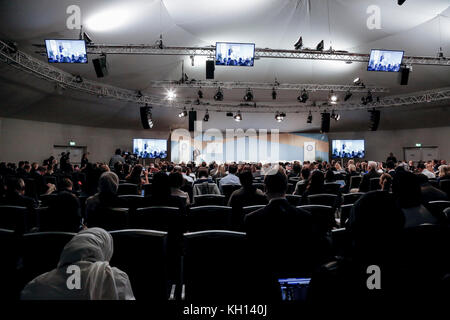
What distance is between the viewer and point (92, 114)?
1481 cm

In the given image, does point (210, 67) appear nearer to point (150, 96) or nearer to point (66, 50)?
point (66, 50)

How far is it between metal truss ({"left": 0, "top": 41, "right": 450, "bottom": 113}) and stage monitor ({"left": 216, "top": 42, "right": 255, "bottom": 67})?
19.4ft

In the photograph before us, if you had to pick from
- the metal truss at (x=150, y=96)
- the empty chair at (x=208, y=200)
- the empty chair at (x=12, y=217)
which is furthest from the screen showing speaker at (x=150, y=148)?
the empty chair at (x=12, y=217)

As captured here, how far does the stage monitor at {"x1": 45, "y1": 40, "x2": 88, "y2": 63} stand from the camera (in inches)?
296

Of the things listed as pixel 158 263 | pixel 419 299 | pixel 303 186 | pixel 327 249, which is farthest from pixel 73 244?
pixel 303 186

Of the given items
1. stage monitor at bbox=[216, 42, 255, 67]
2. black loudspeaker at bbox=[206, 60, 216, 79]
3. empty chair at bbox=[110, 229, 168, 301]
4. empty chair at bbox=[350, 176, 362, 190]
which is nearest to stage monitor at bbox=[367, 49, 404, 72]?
empty chair at bbox=[350, 176, 362, 190]

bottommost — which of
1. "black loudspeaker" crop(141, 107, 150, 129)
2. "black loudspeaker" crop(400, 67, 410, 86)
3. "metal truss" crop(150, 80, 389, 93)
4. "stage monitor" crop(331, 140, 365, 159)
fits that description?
"stage monitor" crop(331, 140, 365, 159)

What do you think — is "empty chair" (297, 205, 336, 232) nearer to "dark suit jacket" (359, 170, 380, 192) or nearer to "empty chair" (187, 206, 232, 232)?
"empty chair" (187, 206, 232, 232)

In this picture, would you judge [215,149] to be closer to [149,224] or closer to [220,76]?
[220,76]

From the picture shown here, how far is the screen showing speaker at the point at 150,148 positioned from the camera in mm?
17609

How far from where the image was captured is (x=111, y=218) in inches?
124

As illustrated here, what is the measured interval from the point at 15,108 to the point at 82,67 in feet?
11.1

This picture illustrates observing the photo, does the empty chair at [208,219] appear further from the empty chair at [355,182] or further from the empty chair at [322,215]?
the empty chair at [355,182]

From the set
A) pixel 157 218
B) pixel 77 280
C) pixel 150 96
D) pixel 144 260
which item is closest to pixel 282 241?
pixel 144 260
